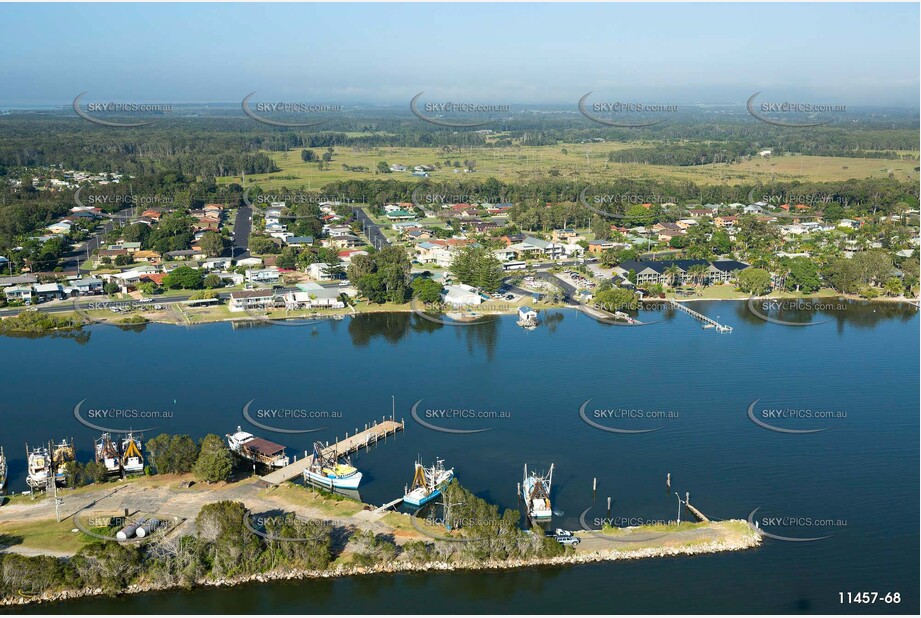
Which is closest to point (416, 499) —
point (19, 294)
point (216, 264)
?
point (19, 294)

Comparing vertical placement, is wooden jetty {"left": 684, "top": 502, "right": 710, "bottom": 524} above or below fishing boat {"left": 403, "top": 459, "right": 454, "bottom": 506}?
below

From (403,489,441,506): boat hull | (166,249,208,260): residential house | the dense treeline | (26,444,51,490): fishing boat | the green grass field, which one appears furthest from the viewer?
the dense treeline

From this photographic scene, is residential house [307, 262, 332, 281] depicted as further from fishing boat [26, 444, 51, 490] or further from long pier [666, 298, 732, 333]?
fishing boat [26, 444, 51, 490]

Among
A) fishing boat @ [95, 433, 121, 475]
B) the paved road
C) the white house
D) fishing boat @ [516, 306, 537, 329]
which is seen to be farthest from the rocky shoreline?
the paved road

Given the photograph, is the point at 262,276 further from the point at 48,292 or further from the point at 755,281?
the point at 755,281

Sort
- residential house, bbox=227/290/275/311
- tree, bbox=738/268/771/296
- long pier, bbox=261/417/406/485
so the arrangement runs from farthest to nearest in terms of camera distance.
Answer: tree, bbox=738/268/771/296, residential house, bbox=227/290/275/311, long pier, bbox=261/417/406/485

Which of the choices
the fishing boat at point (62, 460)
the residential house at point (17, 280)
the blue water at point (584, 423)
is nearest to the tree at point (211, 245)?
the residential house at point (17, 280)

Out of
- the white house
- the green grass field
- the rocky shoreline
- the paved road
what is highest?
the green grass field
